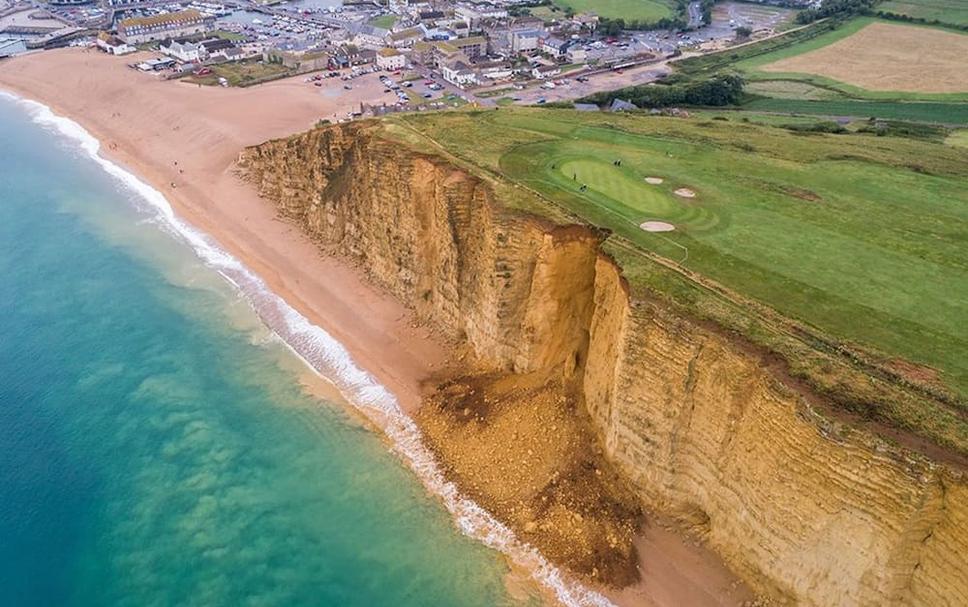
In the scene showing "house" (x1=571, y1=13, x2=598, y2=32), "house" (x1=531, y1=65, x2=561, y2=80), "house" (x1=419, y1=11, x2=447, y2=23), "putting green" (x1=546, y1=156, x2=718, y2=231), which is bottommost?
"house" (x1=531, y1=65, x2=561, y2=80)

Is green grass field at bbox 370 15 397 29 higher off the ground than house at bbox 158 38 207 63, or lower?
higher

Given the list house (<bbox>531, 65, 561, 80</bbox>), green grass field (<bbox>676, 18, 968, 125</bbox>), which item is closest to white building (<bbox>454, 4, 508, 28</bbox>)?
house (<bbox>531, 65, 561, 80</bbox>)

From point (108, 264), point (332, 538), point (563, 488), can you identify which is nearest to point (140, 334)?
point (108, 264)

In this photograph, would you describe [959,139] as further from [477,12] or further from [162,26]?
[162,26]

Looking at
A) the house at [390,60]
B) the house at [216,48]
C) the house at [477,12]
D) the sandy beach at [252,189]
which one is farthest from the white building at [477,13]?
the house at [216,48]

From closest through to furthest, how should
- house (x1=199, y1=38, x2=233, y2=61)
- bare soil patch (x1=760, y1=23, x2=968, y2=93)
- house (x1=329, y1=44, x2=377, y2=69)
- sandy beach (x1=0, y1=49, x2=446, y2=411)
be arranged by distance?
sandy beach (x1=0, y1=49, x2=446, y2=411) → bare soil patch (x1=760, y1=23, x2=968, y2=93) → house (x1=329, y1=44, x2=377, y2=69) → house (x1=199, y1=38, x2=233, y2=61)

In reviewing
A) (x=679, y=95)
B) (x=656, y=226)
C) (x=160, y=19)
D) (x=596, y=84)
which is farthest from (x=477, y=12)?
(x=656, y=226)

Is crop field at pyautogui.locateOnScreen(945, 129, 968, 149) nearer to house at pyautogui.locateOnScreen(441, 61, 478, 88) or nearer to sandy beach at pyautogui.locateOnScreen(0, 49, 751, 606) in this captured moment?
sandy beach at pyautogui.locateOnScreen(0, 49, 751, 606)

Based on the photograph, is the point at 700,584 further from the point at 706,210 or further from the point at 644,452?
the point at 706,210
